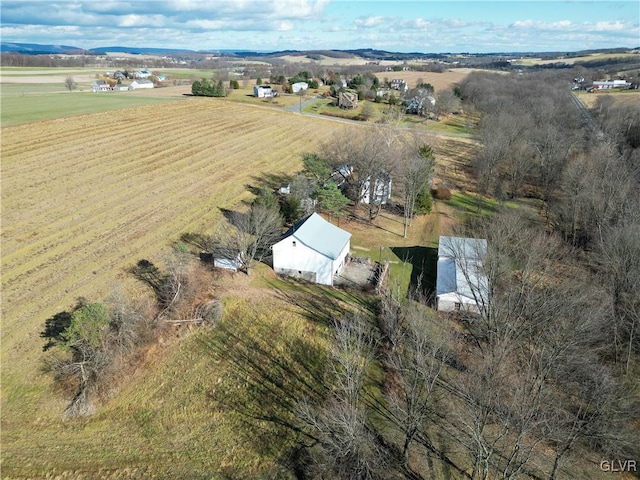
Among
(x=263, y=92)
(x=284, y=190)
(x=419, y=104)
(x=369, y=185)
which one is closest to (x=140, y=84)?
(x=263, y=92)

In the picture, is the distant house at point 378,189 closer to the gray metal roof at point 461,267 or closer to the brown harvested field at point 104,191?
the gray metal roof at point 461,267

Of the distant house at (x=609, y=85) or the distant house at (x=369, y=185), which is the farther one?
the distant house at (x=609, y=85)

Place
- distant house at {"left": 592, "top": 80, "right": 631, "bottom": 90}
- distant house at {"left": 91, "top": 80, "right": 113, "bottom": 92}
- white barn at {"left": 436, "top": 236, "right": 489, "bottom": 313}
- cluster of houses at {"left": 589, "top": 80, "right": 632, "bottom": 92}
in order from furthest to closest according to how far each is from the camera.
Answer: distant house at {"left": 592, "top": 80, "right": 631, "bottom": 90} < cluster of houses at {"left": 589, "top": 80, "right": 632, "bottom": 92} < distant house at {"left": 91, "top": 80, "right": 113, "bottom": 92} < white barn at {"left": 436, "top": 236, "right": 489, "bottom": 313}

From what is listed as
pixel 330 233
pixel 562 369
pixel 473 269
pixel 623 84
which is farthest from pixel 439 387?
pixel 623 84

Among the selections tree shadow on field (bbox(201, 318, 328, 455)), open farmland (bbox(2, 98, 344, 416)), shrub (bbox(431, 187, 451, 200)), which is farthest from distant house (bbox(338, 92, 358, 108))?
tree shadow on field (bbox(201, 318, 328, 455))

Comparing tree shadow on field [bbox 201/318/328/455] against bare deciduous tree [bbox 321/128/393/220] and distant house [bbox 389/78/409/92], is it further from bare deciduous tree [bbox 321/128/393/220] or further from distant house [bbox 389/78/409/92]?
distant house [bbox 389/78/409/92]

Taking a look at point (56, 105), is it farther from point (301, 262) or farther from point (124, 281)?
point (301, 262)

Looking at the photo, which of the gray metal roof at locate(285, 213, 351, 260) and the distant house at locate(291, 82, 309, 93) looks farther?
the distant house at locate(291, 82, 309, 93)

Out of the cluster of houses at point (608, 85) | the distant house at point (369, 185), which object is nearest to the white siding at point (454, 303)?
the distant house at point (369, 185)
